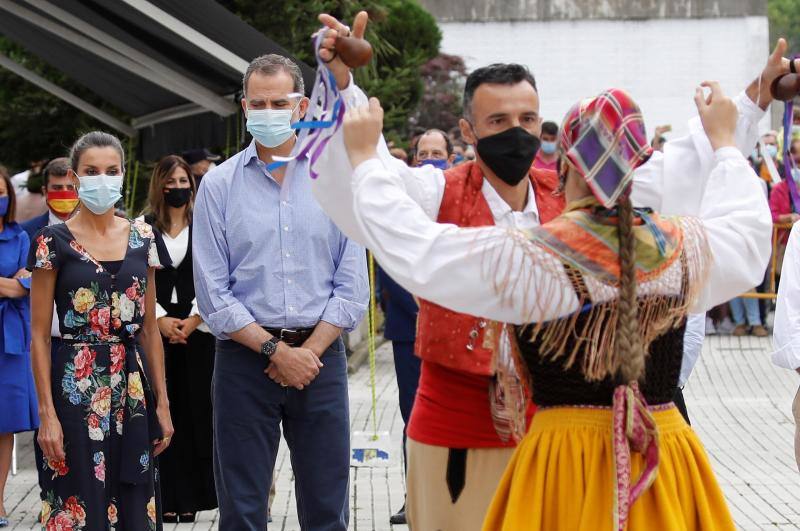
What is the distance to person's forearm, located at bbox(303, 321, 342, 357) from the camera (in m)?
5.66

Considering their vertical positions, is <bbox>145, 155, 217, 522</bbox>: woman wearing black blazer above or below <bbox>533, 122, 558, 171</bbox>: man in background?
below

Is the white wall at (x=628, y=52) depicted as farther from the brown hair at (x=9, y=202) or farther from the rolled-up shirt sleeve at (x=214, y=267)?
the rolled-up shirt sleeve at (x=214, y=267)

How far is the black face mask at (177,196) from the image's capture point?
8242 millimetres

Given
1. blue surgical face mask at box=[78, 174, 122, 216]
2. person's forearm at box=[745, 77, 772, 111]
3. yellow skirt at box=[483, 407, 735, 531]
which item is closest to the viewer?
yellow skirt at box=[483, 407, 735, 531]

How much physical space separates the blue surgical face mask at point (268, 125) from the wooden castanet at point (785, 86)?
2.47 metres

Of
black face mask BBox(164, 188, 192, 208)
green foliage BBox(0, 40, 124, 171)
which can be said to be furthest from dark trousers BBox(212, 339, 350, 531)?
green foliage BBox(0, 40, 124, 171)

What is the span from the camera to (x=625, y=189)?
11.3 ft

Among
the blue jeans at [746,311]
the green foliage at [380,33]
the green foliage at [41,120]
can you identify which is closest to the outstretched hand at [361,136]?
the green foliage at [380,33]

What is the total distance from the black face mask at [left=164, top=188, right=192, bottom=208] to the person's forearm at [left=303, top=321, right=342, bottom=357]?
9.14ft

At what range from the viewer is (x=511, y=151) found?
4.20 m

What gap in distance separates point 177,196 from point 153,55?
302 cm

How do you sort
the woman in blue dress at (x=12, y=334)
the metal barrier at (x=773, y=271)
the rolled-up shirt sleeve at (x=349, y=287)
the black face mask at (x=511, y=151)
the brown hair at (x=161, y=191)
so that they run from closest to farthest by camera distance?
the black face mask at (x=511, y=151) < the rolled-up shirt sleeve at (x=349, y=287) < the brown hair at (x=161, y=191) < the woman in blue dress at (x=12, y=334) < the metal barrier at (x=773, y=271)

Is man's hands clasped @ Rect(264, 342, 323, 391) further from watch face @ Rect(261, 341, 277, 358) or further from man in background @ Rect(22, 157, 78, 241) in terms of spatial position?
man in background @ Rect(22, 157, 78, 241)

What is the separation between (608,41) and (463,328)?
36673 millimetres
